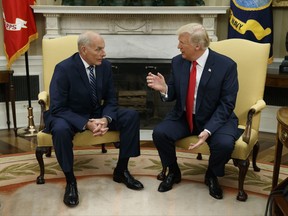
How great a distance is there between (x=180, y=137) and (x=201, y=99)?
0.91 feet

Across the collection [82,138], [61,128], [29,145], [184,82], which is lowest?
[29,145]

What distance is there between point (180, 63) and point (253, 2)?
1546 mm

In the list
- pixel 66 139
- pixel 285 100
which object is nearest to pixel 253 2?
pixel 285 100

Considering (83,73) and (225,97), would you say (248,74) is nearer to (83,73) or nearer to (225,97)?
(225,97)

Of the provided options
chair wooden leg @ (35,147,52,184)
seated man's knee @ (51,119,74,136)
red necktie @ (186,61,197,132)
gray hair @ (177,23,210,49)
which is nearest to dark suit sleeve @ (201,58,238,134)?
red necktie @ (186,61,197,132)

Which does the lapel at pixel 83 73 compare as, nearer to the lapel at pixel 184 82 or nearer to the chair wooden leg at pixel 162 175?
the lapel at pixel 184 82

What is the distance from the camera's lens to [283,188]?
1.62 metres

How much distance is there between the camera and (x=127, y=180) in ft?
8.26

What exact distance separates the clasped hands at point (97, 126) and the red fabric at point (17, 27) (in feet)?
5.51

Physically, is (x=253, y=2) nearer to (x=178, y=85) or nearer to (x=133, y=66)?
(x=133, y=66)

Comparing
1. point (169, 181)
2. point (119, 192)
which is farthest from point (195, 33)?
point (119, 192)

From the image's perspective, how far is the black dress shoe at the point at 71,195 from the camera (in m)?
2.24

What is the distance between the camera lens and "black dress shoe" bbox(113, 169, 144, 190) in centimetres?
248

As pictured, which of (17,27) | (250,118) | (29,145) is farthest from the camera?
(17,27)
